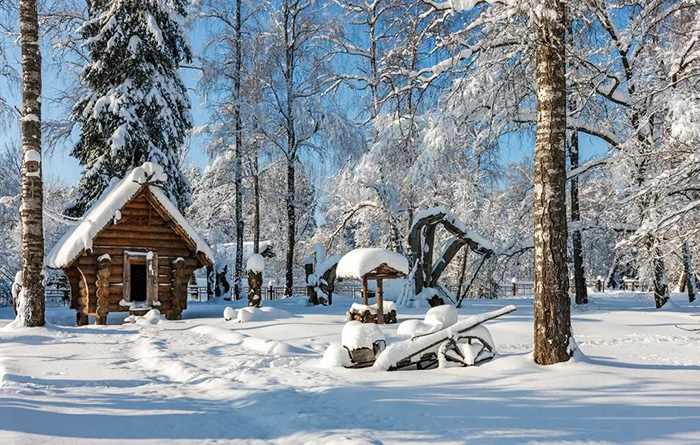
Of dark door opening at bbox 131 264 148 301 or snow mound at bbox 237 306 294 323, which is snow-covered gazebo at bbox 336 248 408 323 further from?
dark door opening at bbox 131 264 148 301

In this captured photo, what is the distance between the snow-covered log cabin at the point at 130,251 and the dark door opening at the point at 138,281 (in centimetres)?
304

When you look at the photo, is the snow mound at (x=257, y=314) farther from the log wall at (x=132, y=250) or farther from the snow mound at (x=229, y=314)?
the log wall at (x=132, y=250)

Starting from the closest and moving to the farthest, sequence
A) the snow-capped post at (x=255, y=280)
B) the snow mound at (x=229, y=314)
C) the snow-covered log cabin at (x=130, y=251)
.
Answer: the snow mound at (x=229, y=314), the snow-covered log cabin at (x=130, y=251), the snow-capped post at (x=255, y=280)

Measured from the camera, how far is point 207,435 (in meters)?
4.44

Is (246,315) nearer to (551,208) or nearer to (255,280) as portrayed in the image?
(255,280)

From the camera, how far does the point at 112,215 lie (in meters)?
14.2

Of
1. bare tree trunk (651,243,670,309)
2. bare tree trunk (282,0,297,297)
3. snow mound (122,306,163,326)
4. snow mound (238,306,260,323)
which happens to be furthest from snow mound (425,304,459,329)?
bare tree trunk (282,0,297,297)

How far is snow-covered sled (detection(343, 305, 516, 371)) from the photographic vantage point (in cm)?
705

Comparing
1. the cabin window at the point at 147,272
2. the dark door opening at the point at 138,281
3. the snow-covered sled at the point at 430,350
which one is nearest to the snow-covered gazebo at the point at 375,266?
the snow-covered sled at the point at 430,350

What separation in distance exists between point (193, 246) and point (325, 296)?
5.73 m

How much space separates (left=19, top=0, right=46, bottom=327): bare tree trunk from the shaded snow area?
2385 millimetres

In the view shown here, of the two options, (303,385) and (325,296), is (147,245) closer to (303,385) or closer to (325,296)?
(325,296)

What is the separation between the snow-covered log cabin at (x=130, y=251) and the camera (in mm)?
14266

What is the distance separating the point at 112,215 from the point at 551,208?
11.8 meters
